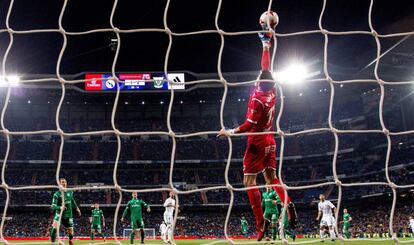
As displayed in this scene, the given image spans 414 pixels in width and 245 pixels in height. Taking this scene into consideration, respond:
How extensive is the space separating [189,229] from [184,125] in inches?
461

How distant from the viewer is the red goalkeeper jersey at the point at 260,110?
6.32 metres

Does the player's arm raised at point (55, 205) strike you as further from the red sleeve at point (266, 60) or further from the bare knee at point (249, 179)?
the red sleeve at point (266, 60)

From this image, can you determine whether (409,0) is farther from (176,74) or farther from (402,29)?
(176,74)

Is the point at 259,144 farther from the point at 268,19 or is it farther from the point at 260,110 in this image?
the point at 268,19

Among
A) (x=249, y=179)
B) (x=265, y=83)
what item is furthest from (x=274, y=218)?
(x=265, y=83)

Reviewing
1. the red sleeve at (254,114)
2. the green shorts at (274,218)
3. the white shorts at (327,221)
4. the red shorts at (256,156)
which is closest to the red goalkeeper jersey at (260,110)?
the red sleeve at (254,114)

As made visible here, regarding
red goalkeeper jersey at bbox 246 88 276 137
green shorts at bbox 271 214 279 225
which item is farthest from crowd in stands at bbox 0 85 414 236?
red goalkeeper jersey at bbox 246 88 276 137

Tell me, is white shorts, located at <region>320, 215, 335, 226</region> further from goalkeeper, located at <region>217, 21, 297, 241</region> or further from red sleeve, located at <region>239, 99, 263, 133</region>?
red sleeve, located at <region>239, 99, 263, 133</region>

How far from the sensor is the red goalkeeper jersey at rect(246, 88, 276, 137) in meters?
6.32

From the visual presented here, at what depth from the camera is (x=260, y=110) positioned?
251 inches

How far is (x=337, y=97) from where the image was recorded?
135 ft

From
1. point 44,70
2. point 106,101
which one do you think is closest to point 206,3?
point 44,70

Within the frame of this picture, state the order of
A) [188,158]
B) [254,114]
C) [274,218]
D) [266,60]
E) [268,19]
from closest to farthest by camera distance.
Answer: [268,19] < [266,60] < [254,114] < [274,218] < [188,158]

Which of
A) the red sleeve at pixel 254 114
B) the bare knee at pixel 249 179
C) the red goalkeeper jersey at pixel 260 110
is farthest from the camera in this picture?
the bare knee at pixel 249 179
